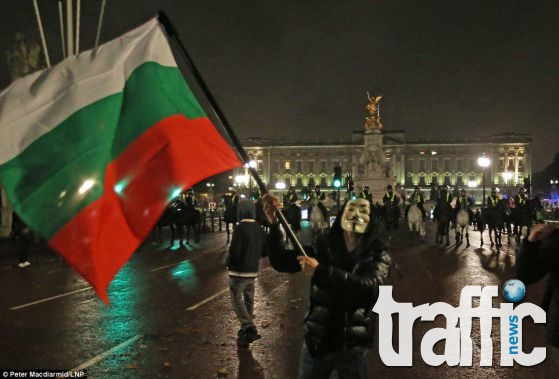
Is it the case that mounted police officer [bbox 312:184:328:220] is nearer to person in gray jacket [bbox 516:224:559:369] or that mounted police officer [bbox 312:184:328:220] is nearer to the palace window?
person in gray jacket [bbox 516:224:559:369]

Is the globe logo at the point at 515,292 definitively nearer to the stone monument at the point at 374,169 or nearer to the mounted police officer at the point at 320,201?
the mounted police officer at the point at 320,201

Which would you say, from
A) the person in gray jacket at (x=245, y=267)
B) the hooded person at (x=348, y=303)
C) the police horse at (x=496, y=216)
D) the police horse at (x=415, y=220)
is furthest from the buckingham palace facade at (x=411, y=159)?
the hooded person at (x=348, y=303)

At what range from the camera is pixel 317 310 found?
11.6ft

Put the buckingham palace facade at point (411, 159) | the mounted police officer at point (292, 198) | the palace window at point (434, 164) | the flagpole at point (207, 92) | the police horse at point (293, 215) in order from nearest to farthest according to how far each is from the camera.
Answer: the flagpole at point (207, 92) < the police horse at point (293, 215) < the mounted police officer at point (292, 198) < the buckingham palace facade at point (411, 159) < the palace window at point (434, 164)

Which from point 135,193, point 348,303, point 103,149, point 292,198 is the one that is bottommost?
point 348,303

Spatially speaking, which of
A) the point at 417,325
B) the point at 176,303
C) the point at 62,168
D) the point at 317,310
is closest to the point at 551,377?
the point at 417,325

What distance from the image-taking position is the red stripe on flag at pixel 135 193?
3.37 m

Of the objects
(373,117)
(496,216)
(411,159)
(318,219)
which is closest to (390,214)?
(318,219)

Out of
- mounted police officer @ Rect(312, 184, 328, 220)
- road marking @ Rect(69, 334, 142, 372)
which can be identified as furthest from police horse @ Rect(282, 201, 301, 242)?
road marking @ Rect(69, 334, 142, 372)

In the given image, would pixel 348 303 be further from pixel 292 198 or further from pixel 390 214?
pixel 292 198

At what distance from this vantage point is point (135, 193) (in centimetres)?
358

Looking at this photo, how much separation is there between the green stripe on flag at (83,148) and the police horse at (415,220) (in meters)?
19.6

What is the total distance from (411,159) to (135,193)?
13703 cm

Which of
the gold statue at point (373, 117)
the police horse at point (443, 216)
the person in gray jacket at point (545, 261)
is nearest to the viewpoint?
the person in gray jacket at point (545, 261)
